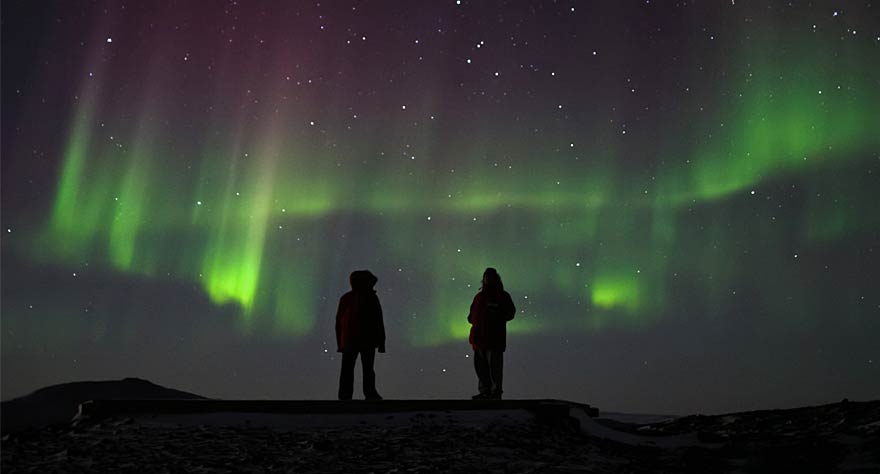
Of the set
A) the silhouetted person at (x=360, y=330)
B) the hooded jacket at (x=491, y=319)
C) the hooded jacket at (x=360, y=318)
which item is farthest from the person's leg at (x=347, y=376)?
the hooded jacket at (x=491, y=319)

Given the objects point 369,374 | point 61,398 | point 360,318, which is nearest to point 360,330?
point 360,318

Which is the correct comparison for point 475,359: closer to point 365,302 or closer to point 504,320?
point 504,320

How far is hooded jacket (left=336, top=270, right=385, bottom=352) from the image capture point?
966cm

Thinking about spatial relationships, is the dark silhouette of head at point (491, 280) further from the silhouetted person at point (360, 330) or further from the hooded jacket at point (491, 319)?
the silhouetted person at point (360, 330)

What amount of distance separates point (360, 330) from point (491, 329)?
6.30 ft

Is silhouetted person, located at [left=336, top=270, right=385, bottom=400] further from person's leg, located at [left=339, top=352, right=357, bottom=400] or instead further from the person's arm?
the person's arm

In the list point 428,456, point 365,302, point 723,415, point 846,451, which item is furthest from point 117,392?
point 846,451

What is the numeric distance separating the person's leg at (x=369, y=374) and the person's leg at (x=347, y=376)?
14cm

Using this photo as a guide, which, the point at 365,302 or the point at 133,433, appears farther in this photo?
the point at 365,302

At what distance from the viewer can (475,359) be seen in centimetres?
1077

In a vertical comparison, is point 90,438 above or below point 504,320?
below

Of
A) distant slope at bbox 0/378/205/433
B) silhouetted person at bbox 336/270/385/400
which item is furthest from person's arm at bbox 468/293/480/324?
distant slope at bbox 0/378/205/433

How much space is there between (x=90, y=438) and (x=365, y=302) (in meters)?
4.01

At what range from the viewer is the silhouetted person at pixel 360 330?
9.67 metres
